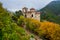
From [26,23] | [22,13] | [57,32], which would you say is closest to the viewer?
[57,32]

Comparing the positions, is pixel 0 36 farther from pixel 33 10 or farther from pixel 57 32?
pixel 33 10

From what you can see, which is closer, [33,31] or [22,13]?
[33,31]

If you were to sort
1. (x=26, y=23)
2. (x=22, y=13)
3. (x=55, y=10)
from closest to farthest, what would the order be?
1. (x=26, y=23)
2. (x=22, y=13)
3. (x=55, y=10)

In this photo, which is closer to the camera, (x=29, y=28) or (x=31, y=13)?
(x=29, y=28)

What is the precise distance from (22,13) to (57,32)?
12998 millimetres

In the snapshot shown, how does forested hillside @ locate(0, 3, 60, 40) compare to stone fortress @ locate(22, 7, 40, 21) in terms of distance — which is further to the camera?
stone fortress @ locate(22, 7, 40, 21)

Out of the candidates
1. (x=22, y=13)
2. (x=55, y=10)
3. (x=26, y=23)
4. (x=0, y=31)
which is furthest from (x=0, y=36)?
(x=55, y=10)

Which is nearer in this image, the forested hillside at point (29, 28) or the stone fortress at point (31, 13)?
the forested hillside at point (29, 28)

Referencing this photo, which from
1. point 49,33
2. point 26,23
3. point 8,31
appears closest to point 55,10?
point 26,23

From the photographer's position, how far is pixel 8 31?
14812mm

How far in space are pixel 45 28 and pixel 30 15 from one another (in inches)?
473

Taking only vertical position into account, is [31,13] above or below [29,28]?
above

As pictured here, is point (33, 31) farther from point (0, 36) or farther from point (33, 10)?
point (0, 36)

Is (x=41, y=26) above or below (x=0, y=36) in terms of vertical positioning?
below
